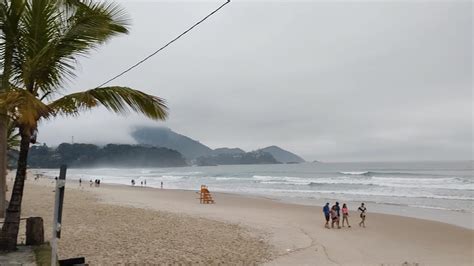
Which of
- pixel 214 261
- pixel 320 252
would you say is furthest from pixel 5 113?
pixel 320 252

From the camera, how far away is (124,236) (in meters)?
11.7

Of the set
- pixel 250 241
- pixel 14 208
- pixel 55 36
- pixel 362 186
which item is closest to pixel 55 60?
pixel 55 36

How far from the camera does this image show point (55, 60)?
6.59 meters

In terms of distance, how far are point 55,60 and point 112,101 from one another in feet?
3.99

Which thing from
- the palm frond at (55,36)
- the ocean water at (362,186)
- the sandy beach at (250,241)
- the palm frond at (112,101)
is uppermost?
the palm frond at (55,36)

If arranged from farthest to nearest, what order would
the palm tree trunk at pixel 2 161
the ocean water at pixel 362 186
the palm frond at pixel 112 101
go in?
1. the ocean water at pixel 362 186
2. the palm tree trunk at pixel 2 161
3. the palm frond at pixel 112 101

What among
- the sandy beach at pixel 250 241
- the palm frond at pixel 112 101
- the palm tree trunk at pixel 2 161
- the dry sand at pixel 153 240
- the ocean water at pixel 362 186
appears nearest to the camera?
the palm frond at pixel 112 101

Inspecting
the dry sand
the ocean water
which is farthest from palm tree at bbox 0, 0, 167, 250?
the ocean water

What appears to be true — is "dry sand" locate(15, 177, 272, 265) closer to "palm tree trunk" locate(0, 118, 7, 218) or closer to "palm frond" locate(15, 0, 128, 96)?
"palm tree trunk" locate(0, 118, 7, 218)

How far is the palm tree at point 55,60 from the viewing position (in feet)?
20.7

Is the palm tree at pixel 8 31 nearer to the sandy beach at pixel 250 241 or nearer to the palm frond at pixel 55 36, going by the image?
the palm frond at pixel 55 36

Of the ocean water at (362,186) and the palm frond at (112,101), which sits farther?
the ocean water at (362,186)

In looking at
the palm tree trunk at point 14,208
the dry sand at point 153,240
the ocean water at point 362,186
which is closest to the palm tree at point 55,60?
the palm tree trunk at point 14,208

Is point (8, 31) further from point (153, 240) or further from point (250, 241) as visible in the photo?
point (250, 241)
